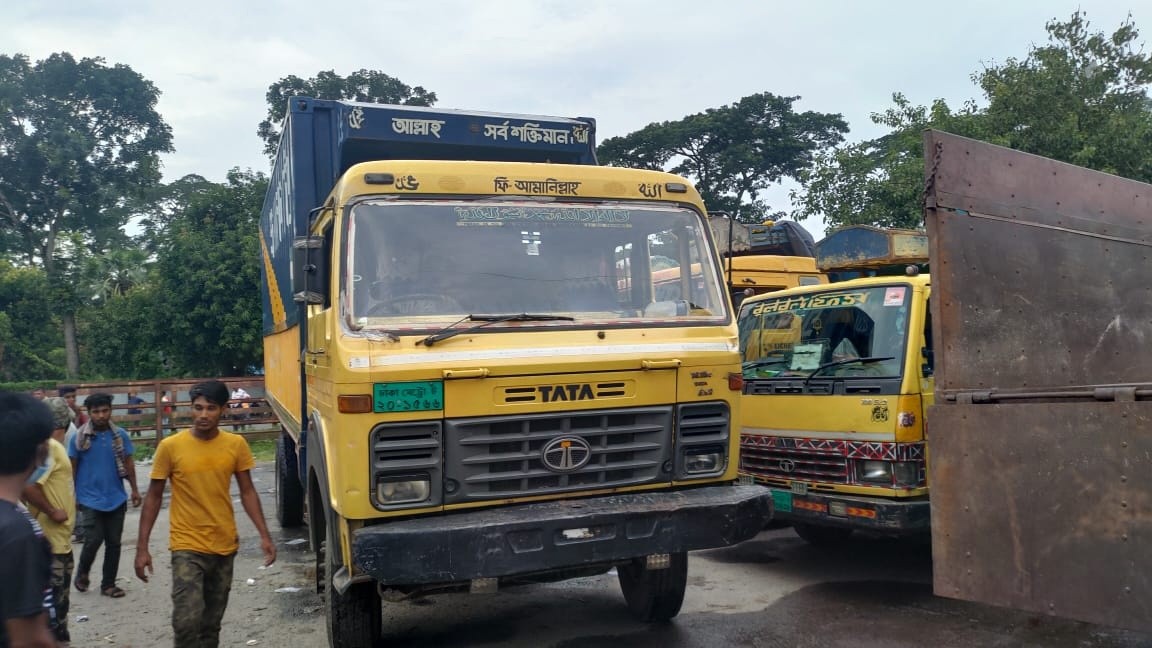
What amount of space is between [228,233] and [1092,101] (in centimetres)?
1986

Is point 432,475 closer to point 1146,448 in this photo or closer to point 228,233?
point 1146,448

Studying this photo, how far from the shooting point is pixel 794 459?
6.22m

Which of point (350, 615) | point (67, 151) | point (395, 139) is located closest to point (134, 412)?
point (395, 139)

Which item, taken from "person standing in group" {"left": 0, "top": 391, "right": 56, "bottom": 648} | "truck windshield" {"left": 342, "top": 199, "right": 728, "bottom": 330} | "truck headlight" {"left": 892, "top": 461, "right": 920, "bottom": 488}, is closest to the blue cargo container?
"truck windshield" {"left": 342, "top": 199, "right": 728, "bottom": 330}

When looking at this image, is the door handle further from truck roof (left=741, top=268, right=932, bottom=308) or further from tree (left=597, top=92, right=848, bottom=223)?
tree (left=597, top=92, right=848, bottom=223)

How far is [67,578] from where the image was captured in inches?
210

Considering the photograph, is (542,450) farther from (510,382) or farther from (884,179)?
(884,179)

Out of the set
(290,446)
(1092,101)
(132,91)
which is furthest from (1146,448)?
(132,91)

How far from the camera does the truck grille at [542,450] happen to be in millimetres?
4129

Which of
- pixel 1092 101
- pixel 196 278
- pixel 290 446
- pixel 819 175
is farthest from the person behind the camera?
pixel 196 278

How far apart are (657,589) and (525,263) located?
224cm

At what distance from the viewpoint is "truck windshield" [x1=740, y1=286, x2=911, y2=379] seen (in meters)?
5.92

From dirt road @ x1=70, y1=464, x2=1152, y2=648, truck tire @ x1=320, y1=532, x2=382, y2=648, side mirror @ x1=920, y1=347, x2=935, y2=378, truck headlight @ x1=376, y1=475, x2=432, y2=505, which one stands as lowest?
dirt road @ x1=70, y1=464, x2=1152, y2=648

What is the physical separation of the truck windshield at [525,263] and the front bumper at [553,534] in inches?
37.6
